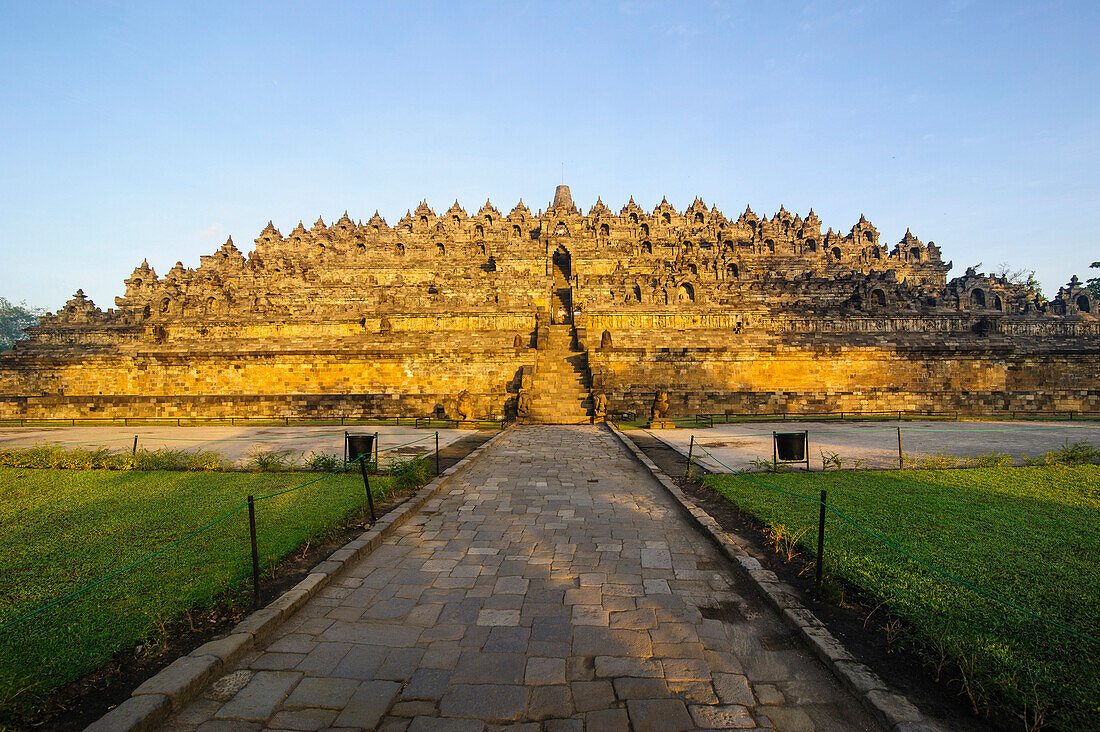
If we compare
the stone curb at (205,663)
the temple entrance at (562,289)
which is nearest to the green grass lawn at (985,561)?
the stone curb at (205,663)

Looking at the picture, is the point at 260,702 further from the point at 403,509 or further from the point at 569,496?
the point at 569,496

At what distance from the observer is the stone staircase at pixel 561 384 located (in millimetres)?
16625

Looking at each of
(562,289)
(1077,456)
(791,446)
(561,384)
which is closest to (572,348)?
(561,384)

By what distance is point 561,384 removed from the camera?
59.8 ft

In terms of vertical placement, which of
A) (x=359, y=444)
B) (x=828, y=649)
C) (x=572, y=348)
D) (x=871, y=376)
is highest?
(x=572, y=348)

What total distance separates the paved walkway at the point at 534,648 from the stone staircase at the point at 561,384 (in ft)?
36.2

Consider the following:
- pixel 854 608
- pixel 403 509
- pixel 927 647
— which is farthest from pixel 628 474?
pixel 927 647

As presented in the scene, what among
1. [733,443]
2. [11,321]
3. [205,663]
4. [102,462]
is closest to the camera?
[205,663]

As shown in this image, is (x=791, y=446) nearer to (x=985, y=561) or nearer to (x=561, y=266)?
(x=985, y=561)

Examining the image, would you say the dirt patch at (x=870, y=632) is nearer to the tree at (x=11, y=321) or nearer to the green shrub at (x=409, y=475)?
the green shrub at (x=409, y=475)

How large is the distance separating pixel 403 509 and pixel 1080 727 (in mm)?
5973

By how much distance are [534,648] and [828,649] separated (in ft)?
6.37

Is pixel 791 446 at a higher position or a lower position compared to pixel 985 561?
higher

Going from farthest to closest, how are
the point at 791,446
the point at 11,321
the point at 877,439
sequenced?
the point at 11,321 → the point at 877,439 → the point at 791,446
